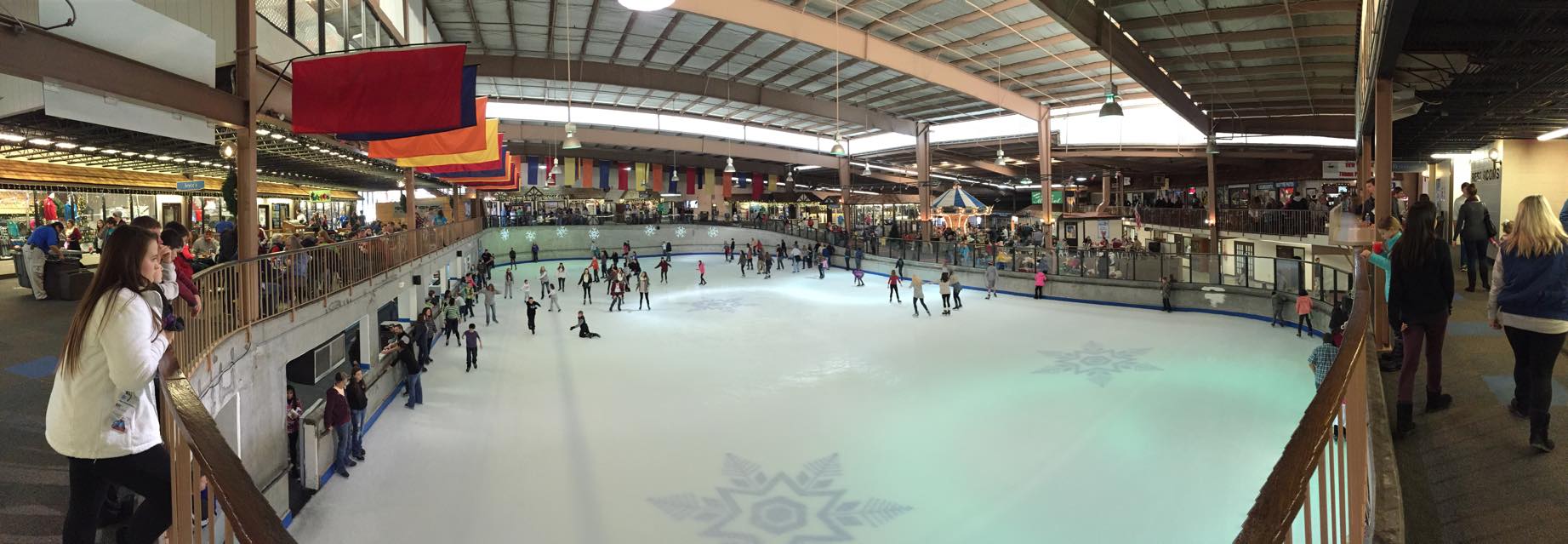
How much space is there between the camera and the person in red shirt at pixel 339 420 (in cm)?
803

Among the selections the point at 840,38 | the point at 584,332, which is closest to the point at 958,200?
the point at 840,38

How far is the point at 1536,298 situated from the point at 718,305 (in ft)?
59.6

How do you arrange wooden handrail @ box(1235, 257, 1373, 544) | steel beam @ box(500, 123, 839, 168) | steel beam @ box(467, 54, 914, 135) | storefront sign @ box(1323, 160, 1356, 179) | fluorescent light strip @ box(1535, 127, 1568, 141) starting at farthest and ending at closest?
steel beam @ box(500, 123, 839, 168), steel beam @ box(467, 54, 914, 135), storefront sign @ box(1323, 160, 1356, 179), fluorescent light strip @ box(1535, 127, 1568, 141), wooden handrail @ box(1235, 257, 1373, 544)

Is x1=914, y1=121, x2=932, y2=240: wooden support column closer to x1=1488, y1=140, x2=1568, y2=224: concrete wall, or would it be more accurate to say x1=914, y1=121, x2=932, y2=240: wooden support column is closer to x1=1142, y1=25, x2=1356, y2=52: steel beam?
x1=1142, y1=25, x2=1356, y2=52: steel beam

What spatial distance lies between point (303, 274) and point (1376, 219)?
36.8ft

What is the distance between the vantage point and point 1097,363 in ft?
39.7

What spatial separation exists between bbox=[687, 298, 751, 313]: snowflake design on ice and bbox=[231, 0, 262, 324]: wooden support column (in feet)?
40.8

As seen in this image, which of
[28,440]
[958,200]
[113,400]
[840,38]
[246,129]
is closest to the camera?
[113,400]

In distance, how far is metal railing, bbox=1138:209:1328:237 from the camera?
19.5 meters

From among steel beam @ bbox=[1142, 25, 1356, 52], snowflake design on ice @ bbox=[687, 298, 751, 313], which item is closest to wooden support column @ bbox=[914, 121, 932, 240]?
snowflake design on ice @ bbox=[687, 298, 751, 313]

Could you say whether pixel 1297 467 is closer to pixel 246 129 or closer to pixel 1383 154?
pixel 1383 154

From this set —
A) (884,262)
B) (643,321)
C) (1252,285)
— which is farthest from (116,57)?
(884,262)

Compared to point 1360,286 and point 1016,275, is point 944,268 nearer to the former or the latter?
point 1016,275

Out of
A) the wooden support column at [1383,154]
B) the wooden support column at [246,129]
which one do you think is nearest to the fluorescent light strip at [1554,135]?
the wooden support column at [1383,154]
